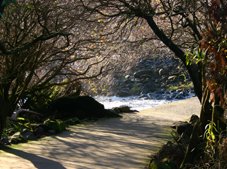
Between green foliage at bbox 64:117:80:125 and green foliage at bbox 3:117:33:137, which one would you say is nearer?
green foliage at bbox 3:117:33:137

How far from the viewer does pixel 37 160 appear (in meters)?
8.24

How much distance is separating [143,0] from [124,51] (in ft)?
15.2

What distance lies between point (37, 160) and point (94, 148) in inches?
59.1

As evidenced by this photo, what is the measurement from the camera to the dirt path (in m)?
8.02

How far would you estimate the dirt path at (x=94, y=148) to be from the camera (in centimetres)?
802

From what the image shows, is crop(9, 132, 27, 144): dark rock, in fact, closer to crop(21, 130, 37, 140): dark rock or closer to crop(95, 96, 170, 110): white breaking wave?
crop(21, 130, 37, 140): dark rock

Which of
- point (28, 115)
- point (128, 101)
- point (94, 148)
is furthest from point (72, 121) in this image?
point (128, 101)

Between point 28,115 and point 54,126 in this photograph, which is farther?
point 28,115

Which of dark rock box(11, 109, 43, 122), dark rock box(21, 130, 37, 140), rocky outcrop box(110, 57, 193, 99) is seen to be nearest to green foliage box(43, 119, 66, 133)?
dark rock box(21, 130, 37, 140)

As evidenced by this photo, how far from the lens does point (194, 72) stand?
478 inches

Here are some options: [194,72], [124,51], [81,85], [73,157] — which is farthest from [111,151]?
[81,85]

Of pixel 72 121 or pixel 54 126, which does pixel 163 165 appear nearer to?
pixel 54 126

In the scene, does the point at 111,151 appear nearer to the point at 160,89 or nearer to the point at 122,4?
the point at 122,4

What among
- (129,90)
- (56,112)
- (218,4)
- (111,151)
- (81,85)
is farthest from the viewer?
(129,90)
